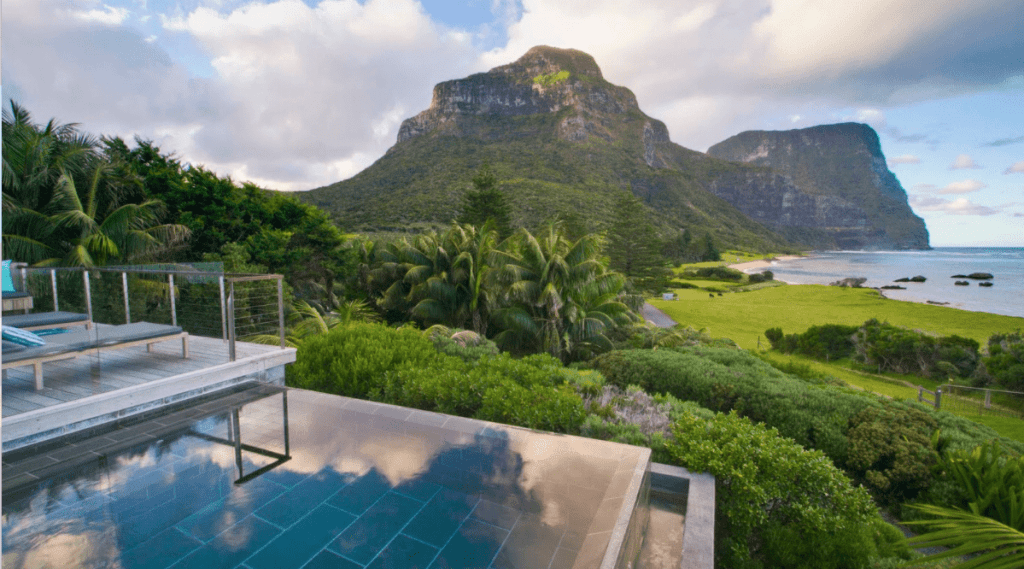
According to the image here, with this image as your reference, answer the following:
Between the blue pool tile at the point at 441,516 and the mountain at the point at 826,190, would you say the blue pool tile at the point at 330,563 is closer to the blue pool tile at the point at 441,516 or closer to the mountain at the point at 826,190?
the blue pool tile at the point at 441,516

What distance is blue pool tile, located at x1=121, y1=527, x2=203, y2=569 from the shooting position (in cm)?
245

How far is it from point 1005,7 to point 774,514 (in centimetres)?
1438

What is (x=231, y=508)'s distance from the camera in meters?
2.93

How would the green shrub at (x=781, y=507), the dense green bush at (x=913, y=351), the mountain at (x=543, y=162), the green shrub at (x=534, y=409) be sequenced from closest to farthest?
1. the green shrub at (x=781, y=507)
2. the green shrub at (x=534, y=409)
3. the dense green bush at (x=913, y=351)
4. the mountain at (x=543, y=162)

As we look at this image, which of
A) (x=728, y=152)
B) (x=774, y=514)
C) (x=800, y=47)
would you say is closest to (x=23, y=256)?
(x=774, y=514)

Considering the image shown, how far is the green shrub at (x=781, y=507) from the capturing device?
3.40 meters

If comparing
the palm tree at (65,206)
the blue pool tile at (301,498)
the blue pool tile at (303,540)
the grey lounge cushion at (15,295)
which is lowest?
the blue pool tile at (303,540)

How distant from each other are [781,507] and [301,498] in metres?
3.66

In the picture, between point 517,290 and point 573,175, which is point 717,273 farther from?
point 517,290

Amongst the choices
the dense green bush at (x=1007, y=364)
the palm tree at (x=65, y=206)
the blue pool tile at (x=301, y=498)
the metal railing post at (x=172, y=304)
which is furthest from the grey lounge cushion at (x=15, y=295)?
the dense green bush at (x=1007, y=364)

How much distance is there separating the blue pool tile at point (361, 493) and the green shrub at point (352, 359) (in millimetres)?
2329

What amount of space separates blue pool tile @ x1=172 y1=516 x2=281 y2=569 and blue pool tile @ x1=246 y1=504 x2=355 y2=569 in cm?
7

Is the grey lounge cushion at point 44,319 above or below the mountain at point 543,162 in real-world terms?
below

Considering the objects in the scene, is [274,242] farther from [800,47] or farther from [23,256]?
[800,47]
